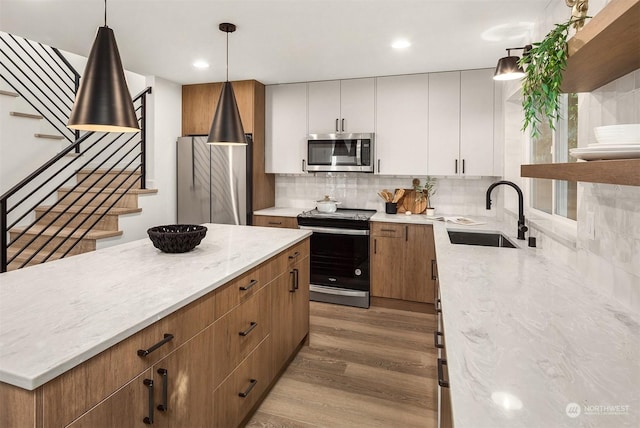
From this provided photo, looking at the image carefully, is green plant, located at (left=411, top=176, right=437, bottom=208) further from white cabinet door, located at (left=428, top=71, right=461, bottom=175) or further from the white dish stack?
the white dish stack

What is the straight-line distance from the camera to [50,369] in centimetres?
87

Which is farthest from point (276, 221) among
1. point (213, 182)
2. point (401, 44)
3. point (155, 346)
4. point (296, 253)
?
point (155, 346)

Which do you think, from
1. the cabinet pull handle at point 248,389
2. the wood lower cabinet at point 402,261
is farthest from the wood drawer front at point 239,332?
the wood lower cabinet at point 402,261

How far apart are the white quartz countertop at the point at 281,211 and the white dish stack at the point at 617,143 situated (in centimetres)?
335

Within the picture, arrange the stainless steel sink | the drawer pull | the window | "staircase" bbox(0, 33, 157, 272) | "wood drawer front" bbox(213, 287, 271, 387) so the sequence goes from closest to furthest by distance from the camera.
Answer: "wood drawer front" bbox(213, 287, 271, 387)
the drawer pull
the window
the stainless steel sink
"staircase" bbox(0, 33, 157, 272)

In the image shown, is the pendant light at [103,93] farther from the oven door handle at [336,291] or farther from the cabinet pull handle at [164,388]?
the oven door handle at [336,291]

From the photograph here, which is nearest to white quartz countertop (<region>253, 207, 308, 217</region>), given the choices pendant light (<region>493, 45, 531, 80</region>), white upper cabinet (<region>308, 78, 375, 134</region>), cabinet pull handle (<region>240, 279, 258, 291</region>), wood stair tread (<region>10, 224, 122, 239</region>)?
white upper cabinet (<region>308, 78, 375, 134</region>)

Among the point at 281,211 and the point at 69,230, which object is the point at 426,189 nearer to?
the point at 281,211

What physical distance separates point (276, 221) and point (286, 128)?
45.0 inches

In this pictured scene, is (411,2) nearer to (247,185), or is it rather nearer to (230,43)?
(230,43)

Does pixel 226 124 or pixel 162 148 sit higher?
pixel 162 148

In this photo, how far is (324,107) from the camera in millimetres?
4332

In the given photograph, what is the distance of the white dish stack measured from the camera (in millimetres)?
905

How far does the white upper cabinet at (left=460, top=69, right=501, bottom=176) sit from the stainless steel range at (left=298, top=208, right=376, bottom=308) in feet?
3.98
